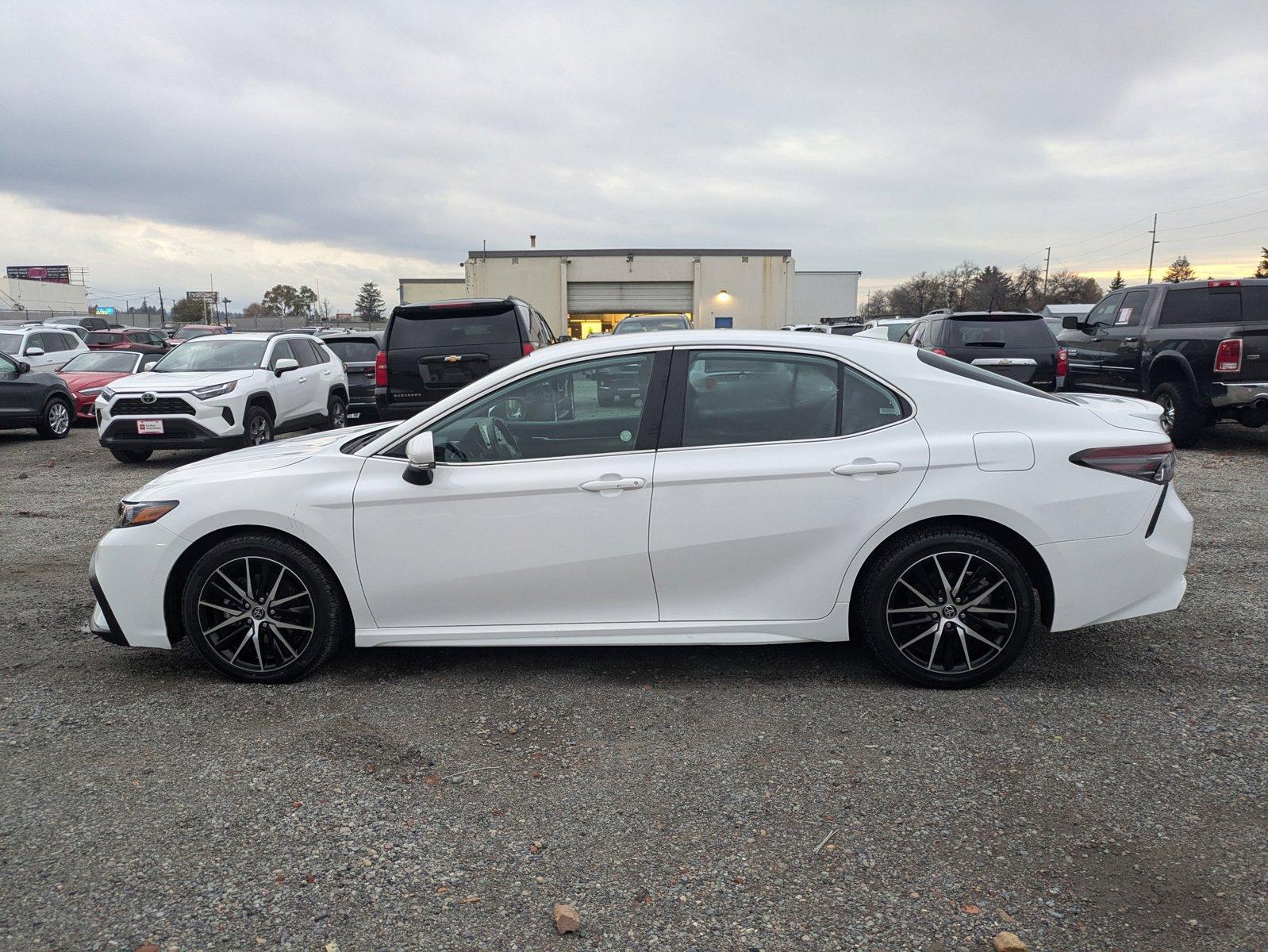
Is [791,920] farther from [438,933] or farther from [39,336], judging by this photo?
[39,336]

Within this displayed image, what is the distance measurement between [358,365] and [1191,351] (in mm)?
12605

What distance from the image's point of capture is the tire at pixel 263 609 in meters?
4.01

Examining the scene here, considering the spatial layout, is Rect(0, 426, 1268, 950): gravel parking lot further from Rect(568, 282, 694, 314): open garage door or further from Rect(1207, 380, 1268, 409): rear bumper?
Rect(568, 282, 694, 314): open garage door

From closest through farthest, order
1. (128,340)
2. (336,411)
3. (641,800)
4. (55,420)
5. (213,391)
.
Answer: (641,800) < (213,391) < (336,411) < (55,420) < (128,340)

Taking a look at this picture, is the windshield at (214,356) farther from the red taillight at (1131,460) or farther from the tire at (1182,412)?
the tire at (1182,412)

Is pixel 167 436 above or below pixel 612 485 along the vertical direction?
below

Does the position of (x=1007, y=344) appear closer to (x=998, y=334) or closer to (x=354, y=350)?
(x=998, y=334)

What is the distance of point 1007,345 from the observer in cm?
1069

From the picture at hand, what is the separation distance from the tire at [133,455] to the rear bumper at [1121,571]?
37.3 feet

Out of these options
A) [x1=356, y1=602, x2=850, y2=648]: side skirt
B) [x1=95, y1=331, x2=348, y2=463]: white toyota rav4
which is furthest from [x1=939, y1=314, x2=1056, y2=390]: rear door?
[x1=95, y1=331, x2=348, y2=463]: white toyota rav4

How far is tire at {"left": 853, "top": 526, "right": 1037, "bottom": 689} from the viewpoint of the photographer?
3.82 m

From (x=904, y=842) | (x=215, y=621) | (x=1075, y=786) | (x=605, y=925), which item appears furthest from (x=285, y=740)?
(x=1075, y=786)

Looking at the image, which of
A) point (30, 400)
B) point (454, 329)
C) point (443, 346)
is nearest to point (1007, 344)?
point (454, 329)

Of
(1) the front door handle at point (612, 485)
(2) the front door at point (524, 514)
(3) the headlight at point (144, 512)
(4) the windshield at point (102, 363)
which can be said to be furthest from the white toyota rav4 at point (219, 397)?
(1) the front door handle at point (612, 485)
